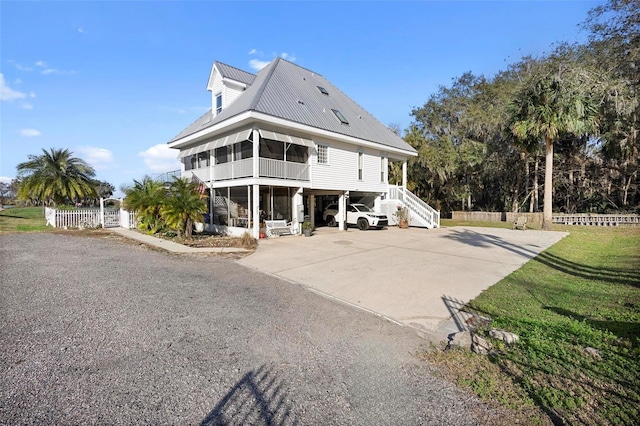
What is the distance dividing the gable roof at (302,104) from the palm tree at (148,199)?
14.2 ft

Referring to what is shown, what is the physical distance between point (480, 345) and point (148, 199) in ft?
52.1

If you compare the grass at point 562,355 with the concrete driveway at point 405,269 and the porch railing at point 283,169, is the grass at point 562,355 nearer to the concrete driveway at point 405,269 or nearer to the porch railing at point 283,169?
the concrete driveway at point 405,269

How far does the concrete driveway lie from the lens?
5723mm

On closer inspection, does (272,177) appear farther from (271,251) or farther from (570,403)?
(570,403)

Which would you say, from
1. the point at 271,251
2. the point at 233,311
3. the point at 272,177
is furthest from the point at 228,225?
the point at 233,311

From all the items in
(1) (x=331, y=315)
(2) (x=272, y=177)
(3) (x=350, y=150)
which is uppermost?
(3) (x=350, y=150)

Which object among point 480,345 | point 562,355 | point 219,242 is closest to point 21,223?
point 219,242

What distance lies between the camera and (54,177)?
24625 mm

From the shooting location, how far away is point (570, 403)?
281 cm

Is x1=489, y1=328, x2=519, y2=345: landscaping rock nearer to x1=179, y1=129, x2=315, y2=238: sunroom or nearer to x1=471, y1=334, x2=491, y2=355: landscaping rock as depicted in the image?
x1=471, y1=334, x2=491, y2=355: landscaping rock

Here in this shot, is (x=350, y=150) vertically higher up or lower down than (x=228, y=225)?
higher up

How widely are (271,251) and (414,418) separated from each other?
9402mm

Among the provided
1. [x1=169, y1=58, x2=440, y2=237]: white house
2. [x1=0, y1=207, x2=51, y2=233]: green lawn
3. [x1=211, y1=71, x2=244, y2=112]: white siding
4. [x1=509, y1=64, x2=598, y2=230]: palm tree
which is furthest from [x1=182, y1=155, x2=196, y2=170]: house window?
[x1=509, y1=64, x2=598, y2=230]: palm tree

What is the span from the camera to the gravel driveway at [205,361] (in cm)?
278
